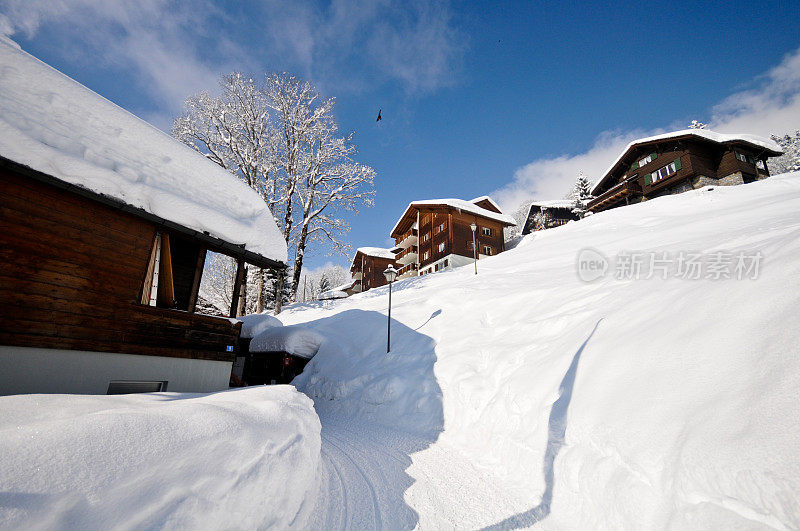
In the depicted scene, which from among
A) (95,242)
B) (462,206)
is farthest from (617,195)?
(95,242)

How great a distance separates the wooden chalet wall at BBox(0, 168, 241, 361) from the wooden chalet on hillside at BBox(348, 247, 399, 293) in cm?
3899

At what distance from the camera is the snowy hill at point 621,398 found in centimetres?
280

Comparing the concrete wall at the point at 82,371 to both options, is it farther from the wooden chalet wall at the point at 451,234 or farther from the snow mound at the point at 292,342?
the wooden chalet wall at the point at 451,234

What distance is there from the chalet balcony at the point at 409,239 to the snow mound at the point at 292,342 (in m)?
29.4

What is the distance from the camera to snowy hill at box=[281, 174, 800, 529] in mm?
2797

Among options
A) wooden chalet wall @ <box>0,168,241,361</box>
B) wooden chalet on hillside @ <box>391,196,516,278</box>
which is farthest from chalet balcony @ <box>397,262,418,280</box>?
wooden chalet wall @ <box>0,168,241,361</box>

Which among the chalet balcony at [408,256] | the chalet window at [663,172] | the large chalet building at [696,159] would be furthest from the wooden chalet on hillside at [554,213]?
the chalet balcony at [408,256]

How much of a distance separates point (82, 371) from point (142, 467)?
519 centimetres

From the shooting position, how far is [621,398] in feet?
13.7

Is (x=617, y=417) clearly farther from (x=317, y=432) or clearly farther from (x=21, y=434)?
(x=21, y=434)

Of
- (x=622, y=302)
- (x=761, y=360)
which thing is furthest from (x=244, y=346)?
(x=761, y=360)

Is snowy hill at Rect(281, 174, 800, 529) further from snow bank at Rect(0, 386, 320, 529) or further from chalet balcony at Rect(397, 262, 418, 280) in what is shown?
chalet balcony at Rect(397, 262, 418, 280)

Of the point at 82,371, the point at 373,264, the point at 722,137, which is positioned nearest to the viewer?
the point at 82,371

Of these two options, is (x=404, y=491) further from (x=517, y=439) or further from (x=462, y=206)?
(x=462, y=206)
